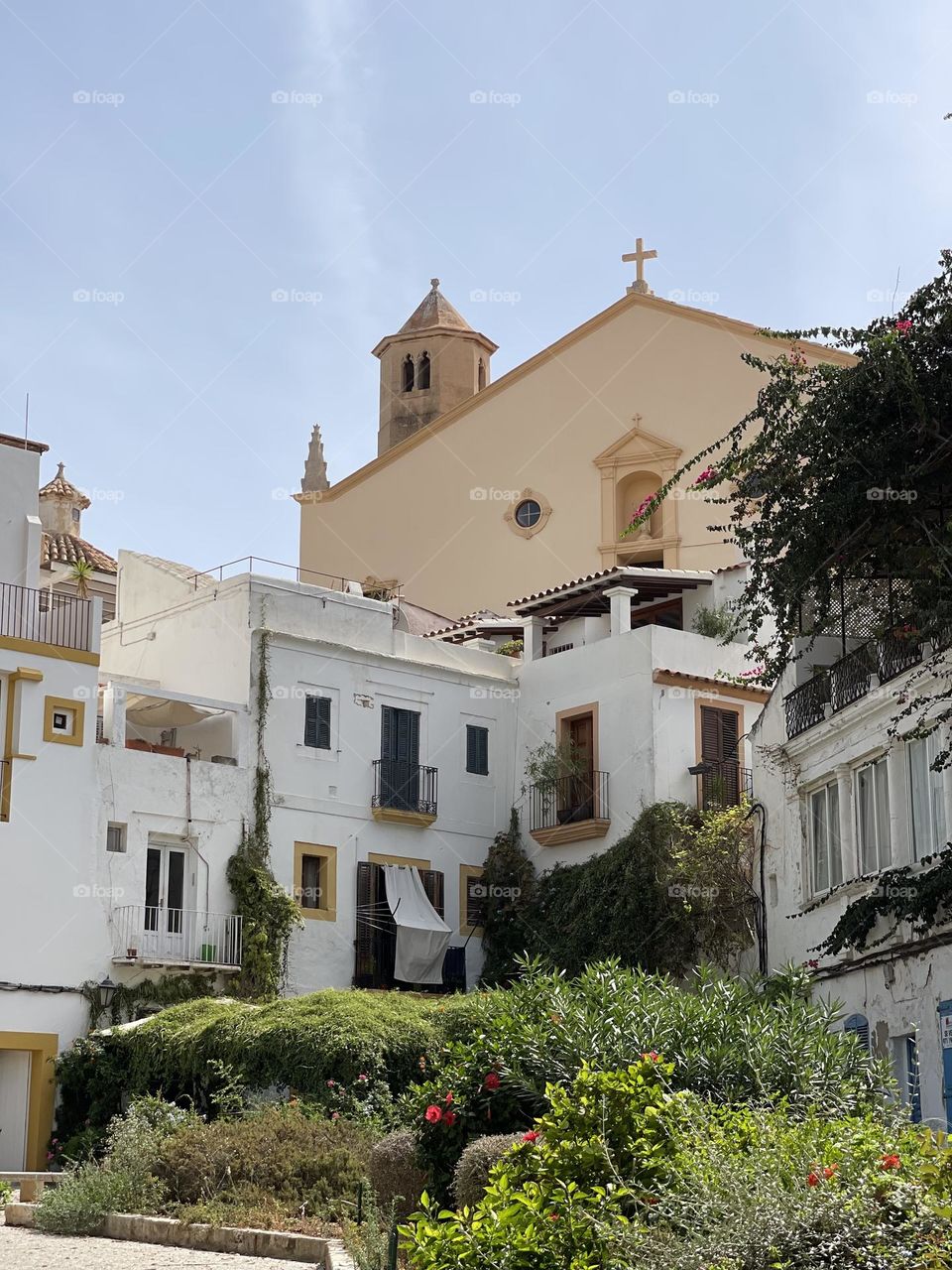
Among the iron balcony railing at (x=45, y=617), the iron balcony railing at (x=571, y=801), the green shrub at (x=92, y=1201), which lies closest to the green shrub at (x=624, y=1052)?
the green shrub at (x=92, y=1201)

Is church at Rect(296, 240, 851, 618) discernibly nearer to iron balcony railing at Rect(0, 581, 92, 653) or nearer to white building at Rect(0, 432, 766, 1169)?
white building at Rect(0, 432, 766, 1169)

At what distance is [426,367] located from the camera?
2254 inches

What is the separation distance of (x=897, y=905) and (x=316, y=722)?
51.8 ft

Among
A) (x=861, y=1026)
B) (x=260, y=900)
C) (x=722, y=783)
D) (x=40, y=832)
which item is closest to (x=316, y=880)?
(x=260, y=900)

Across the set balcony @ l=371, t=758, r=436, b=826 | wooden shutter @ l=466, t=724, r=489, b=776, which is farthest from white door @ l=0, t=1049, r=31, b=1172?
wooden shutter @ l=466, t=724, r=489, b=776

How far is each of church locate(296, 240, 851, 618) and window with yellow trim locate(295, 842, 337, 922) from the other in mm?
9004

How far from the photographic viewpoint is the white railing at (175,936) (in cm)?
3044

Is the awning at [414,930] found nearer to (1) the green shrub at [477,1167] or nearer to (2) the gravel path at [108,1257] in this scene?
(2) the gravel path at [108,1257]

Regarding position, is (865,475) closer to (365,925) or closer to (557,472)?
(365,925)

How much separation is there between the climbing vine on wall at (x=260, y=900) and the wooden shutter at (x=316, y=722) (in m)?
1.00

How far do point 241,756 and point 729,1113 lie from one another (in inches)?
898

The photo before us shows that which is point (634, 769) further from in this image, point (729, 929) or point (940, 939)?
point (940, 939)

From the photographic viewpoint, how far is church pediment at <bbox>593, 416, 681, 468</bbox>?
43.8 meters

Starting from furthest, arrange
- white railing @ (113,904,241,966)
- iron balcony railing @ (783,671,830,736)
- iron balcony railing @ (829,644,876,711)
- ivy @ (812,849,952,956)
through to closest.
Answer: white railing @ (113,904,241,966) → iron balcony railing @ (783,671,830,736) → iron balcony railing @ (829,644,876,711) → ivy @ (812,849,952,956)
